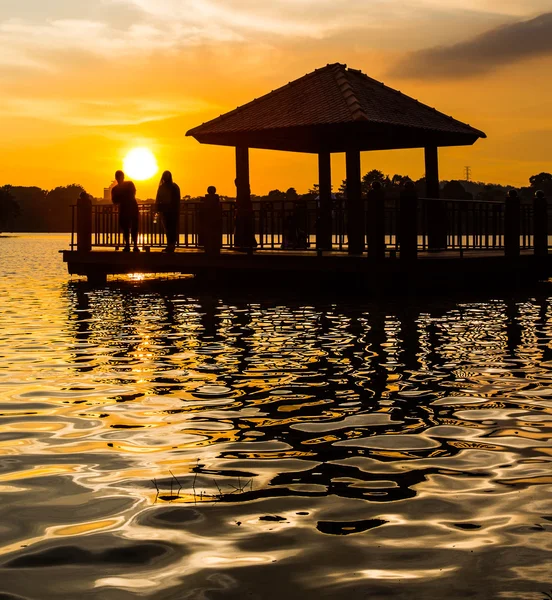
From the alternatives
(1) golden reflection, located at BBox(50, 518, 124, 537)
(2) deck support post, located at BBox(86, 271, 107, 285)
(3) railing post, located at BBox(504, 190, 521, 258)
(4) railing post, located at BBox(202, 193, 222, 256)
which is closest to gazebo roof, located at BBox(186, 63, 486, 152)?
(4) railing post, located at BBox(202, 193, 222, 256)

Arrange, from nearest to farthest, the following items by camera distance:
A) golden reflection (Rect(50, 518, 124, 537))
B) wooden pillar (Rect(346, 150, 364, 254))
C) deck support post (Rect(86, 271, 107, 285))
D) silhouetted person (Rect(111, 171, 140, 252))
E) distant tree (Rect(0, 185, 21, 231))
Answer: golden reflection (Rect(50, 518, 124, 537)) → wooden pillar (Rect(346, 150, 364, 254)) → silhouetted person (Rect(111, 171, 140, 252)) → deck support post (Rect(86, 271, 107, 285)) → distant tree (Rect(0, 185, 21, 231))

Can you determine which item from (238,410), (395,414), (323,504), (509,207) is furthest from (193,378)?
(509,207)

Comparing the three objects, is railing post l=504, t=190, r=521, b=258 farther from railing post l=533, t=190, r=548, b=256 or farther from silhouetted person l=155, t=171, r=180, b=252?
silhouetted person l=155, t=171, r=180, b=252

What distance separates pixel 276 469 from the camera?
5.09 m

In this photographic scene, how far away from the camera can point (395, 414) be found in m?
6.65

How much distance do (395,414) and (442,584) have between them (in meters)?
3.32

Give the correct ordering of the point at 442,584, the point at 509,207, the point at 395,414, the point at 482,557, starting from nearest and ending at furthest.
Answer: the point at 442,584 < the point at 482,557 < the point at 395,414 < the point at 509,207

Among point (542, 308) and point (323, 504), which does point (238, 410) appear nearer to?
point (323, 504)

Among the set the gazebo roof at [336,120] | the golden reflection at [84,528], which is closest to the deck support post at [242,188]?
the gazebo roof at [336,120]

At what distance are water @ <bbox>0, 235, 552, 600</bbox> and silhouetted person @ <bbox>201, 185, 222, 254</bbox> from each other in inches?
395

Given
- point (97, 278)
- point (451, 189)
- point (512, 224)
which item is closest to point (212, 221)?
point (97, 278)

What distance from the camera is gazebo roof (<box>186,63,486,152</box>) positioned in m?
20.5

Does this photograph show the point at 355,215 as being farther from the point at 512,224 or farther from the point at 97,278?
the point at 97,278

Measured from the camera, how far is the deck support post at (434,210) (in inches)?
889
